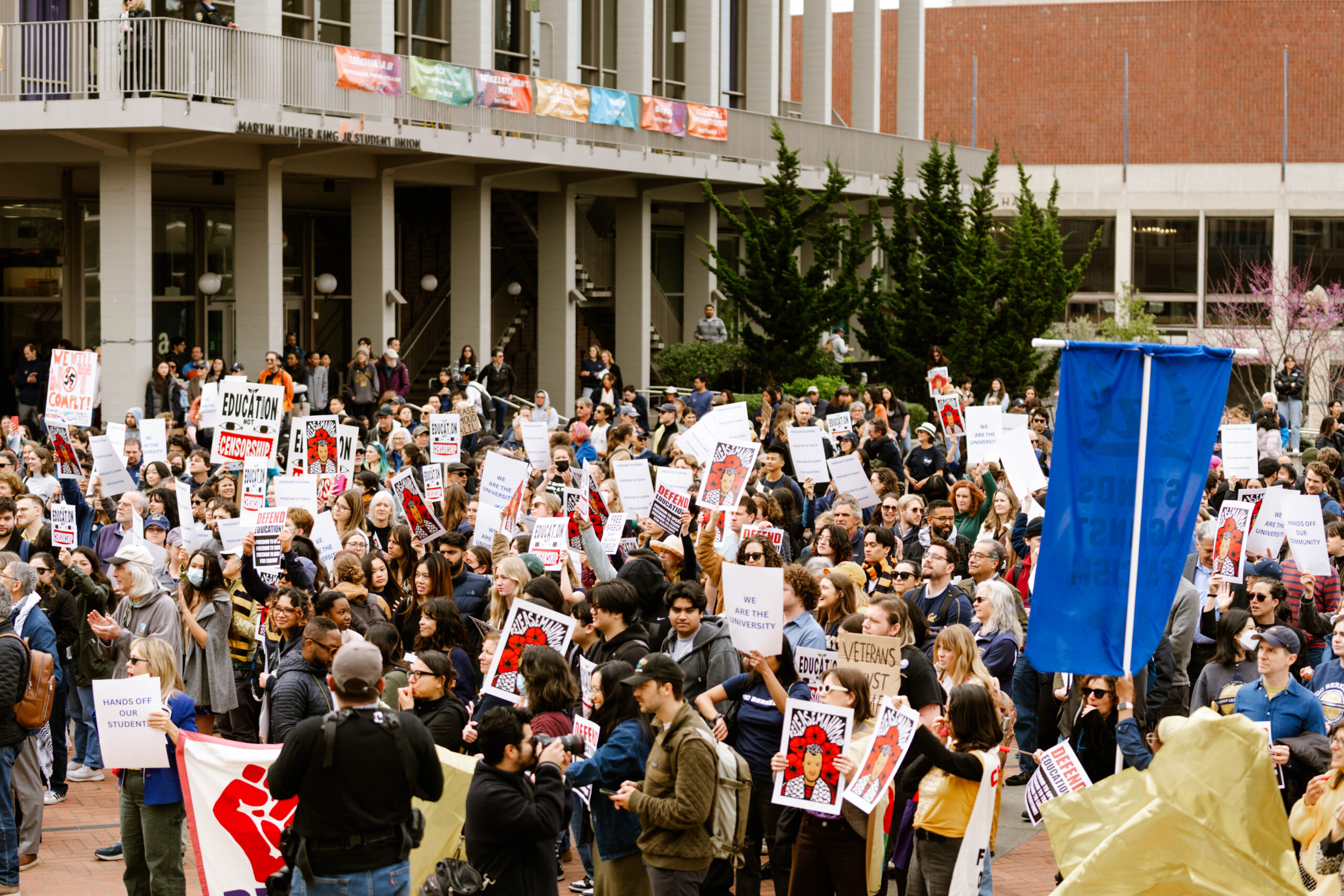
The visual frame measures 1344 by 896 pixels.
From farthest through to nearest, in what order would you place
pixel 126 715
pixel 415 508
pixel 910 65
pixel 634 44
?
pixel 910 65, pixel 634 44, pixel 415 508, pixel 126 715

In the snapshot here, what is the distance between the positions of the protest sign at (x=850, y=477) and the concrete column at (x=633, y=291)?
69.0 feet

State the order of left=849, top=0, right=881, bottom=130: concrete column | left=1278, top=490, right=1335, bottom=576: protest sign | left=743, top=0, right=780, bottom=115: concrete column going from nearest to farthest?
left=1278, top=490, right=1335, bottom=576: protest sign < left=743, top=0, right=780, bottom=115: concrete column < left=849, top=0, right=881, bottom=130: concrete column

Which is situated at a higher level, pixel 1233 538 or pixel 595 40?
pixel 595 40

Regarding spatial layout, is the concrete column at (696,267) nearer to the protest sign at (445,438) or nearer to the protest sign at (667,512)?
the protest sign at (445,438)

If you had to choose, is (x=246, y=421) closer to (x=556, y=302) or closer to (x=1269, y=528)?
(x=1269, y=528)

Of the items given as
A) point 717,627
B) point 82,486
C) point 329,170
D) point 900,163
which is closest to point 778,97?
point 900,163

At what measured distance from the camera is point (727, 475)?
12.1 m

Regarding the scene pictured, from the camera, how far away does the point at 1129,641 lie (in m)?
7.11

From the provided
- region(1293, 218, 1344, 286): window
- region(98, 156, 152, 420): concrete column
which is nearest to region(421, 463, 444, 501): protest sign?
region(98, 156, 152, 420): concrete column

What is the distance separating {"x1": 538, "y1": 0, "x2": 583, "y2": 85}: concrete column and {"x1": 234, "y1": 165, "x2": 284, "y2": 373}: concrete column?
7.98m

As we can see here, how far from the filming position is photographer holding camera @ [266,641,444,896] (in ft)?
19.8

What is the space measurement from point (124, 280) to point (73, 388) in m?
8.03

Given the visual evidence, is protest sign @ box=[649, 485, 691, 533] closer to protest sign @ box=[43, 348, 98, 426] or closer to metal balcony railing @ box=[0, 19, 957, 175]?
protest sign @ box=[43, 348, 98, 426]

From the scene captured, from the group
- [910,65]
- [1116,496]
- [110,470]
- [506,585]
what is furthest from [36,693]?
[910,65]
